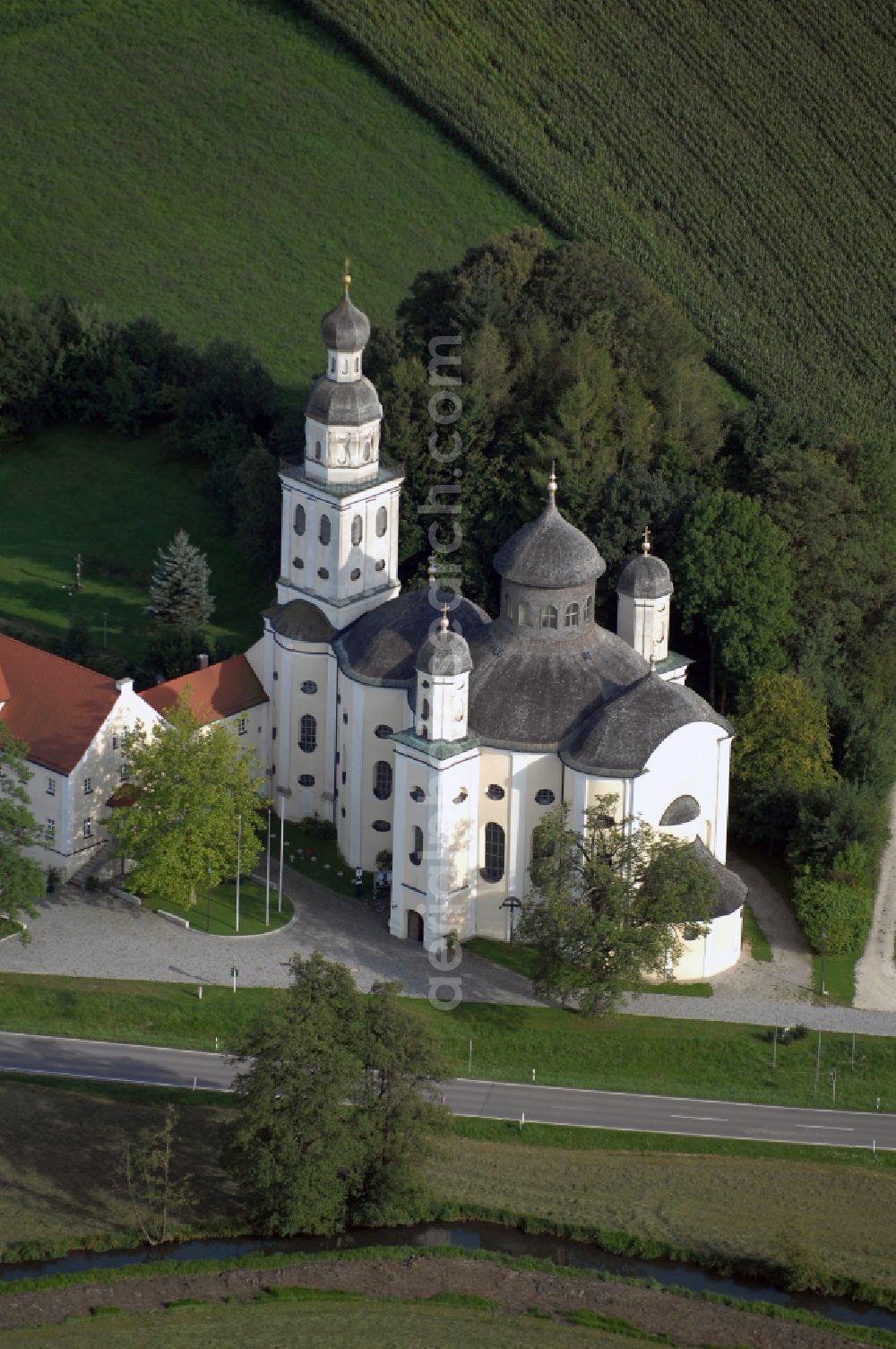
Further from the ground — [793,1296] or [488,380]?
[488,380]

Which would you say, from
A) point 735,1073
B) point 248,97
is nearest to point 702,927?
point 735,1073

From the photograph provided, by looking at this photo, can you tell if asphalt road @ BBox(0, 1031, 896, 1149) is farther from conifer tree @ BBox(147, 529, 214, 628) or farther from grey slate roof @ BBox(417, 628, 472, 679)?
conifer tree @ BBox(147, 529, 214, 628)

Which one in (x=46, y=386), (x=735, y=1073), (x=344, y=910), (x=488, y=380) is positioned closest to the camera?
(x=735, y=1073)

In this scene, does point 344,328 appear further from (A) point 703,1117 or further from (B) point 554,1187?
(B) point 554,1187

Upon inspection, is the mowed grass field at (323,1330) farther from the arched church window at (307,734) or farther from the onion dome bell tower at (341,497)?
the onion dome bell tower at (341,497)

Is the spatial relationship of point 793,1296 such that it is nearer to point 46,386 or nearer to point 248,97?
point 46,386

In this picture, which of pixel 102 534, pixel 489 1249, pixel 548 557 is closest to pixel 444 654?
pixel 548 557

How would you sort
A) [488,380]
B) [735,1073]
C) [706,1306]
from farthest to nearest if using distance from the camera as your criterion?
1. [488,380]
2. [735,1073]
3. [706,1306]

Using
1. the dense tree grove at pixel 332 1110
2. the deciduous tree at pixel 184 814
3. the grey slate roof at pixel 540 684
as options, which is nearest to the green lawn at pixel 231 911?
the deciduous tree at pixel 184 814
